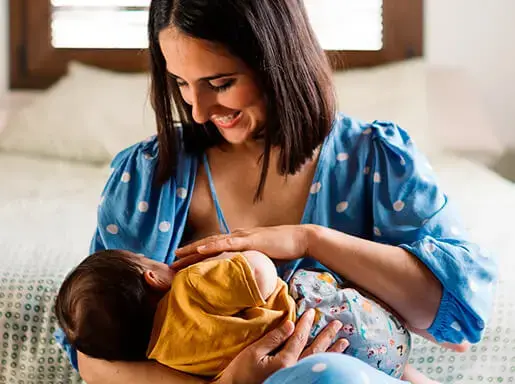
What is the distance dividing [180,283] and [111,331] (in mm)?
119

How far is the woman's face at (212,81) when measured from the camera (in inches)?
53.0

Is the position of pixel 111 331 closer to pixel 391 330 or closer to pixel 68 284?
pixel 68 284

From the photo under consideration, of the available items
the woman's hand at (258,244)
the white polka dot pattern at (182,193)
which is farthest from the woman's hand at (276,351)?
the white polka dot pattern at (182,193)

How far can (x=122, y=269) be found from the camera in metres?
1.25

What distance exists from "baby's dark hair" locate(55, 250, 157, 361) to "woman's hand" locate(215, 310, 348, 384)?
150 mm

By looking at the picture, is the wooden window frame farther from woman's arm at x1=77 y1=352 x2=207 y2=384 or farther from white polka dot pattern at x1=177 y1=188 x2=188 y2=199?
woman's arm at x1=77 y1=352 x2=207 y2=384

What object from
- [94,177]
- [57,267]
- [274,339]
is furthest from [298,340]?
[94,177]

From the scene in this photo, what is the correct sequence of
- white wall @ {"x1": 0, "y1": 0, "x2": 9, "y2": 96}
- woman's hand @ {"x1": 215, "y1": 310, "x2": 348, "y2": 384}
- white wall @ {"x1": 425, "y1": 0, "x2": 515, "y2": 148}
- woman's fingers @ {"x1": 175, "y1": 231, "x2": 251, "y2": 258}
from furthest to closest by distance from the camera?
1. white wall @ {"x1": 0, "y1": 0, "x2": 9, "y2": 96}
2. white wall @ {"x1": 425, "y1": 0, "x2": 515, "y2": 148}
3. woman's fingers @ {"x1": 175, "y1": 231, "x2": 251, "y2": 258}
4. woman's hand @ {"x1": 215, "y1": 310, "x2": 348, "y2": 384}

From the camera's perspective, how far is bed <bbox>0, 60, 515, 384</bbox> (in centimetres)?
171

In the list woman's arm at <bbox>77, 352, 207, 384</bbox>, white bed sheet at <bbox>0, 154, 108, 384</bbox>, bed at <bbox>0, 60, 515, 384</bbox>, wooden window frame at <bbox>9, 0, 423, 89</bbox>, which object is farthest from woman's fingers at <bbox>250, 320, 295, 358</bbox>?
wooden window frame at <bbox>9, 0, 423, 89</bbox>

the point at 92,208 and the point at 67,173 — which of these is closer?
the point at 92,208

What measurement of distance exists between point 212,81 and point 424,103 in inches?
71.7

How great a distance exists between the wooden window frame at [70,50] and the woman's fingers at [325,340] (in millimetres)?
2258

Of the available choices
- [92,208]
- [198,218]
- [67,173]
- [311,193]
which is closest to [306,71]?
[311,193]
